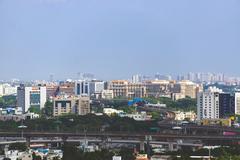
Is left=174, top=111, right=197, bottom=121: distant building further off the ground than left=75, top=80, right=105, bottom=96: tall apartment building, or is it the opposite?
left=75, top=80, right=105, bottom=96: tall apartment building

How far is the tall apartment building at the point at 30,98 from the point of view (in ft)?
114

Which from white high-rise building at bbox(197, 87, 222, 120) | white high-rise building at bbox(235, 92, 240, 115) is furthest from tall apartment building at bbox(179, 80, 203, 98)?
white high-rise building at bbox(197, 87, 222, 120)

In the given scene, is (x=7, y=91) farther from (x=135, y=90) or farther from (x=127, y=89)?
(x=135, y=90)

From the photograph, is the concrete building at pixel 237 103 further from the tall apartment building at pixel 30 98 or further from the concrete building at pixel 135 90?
the concrete building at pixel 135 90

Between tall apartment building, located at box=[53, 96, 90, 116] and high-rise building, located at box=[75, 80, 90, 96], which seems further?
high-rise building, located at box=[75, 80, 90, 96]

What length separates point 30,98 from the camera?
35.1 metres

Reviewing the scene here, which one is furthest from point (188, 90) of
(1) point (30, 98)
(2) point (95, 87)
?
(1) point (30, 98)

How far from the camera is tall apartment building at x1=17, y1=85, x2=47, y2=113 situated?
3472 centimetres

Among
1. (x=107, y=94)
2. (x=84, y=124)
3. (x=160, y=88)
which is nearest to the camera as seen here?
(x=84, y=124)

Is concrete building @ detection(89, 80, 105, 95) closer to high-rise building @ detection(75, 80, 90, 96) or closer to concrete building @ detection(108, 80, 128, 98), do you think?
high-rise building @ detection(75, 80, 90, 96)

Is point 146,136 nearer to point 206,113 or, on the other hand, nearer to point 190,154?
point 190,154

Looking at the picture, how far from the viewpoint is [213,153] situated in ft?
46.5

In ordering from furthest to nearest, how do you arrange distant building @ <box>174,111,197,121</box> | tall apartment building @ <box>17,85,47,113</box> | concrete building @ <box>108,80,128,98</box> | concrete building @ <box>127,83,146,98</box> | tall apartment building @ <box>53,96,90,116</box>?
1. concrete building @ <box>108,80,128,98</box>
2. concrete building @ <box>127,83,146,98</box>
3. tall apartment building @ <box>17,85,47,113</box>
4. tall apartment building @ <box>53,96,90,116</box>
5. distant building @ <box>174,111,197,121</box>

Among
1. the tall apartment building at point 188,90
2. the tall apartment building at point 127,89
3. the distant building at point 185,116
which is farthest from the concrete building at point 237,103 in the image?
the tall apartment building at point 127,89
